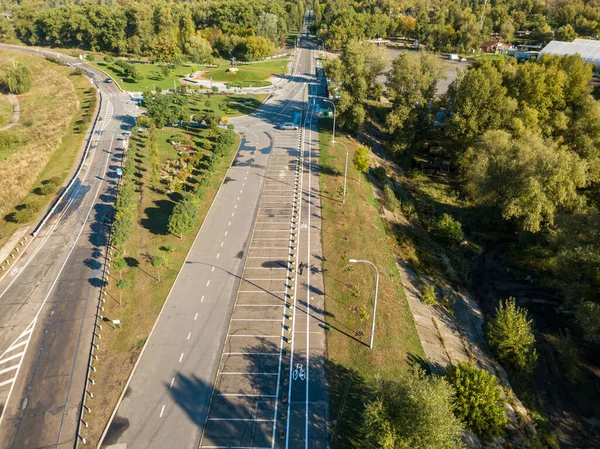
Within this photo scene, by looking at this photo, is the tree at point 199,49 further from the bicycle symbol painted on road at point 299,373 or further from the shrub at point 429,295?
the bicycle symbol painted on road at point 299,373

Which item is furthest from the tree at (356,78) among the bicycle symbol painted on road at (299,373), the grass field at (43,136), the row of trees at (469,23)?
the row of trees at (469,23)

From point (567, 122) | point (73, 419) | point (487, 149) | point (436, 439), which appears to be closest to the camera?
point (436, 439)

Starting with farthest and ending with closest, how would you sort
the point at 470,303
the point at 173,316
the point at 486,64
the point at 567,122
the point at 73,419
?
the point at 486,64 < the point at 567,122 < the point at 470,303 < the point at 173,316 < the point at 73,419

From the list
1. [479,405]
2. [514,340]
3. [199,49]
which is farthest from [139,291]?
[199,49]

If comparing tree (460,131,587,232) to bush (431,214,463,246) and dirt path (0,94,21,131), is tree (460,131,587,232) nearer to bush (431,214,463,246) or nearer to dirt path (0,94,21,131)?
bush (431,214,463,246)

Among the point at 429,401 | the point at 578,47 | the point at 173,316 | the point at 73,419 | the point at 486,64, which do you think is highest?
the point at 578,47

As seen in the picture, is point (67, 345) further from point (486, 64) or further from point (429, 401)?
point (486, 64)

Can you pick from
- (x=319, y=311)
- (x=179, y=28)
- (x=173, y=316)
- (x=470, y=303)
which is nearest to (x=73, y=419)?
(x=173, y=316)
